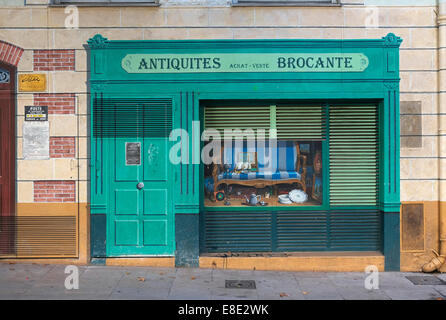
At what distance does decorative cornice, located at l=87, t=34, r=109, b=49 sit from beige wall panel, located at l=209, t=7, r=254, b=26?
1752 mm

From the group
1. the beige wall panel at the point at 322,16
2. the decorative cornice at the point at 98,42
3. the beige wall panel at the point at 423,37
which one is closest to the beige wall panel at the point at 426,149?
the beige wall panel at the point at 423,37

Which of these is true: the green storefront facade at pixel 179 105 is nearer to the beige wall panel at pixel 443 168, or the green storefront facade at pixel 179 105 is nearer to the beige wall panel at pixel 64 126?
the beige wall panel at pixel 64 126

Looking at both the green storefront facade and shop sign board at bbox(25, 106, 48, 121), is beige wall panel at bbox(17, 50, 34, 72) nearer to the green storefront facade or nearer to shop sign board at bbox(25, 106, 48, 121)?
shop sign board at bbox(25, 106, 48, 121)

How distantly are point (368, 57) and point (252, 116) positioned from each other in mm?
2126

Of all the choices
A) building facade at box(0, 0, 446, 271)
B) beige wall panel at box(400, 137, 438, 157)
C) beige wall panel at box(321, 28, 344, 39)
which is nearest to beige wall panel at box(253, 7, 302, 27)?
building facade at box(0, 0, 446, 271)

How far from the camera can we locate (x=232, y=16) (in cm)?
676

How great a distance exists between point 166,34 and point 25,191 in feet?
11.4

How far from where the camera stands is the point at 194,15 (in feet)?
22.1

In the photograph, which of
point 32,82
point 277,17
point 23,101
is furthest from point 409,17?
point 23,101

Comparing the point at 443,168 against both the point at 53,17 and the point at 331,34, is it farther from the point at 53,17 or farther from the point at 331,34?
the point at 53,17

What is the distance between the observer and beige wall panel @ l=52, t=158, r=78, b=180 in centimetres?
674

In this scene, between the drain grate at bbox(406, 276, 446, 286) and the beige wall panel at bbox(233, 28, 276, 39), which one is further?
the beige wall panel at bbox(233, 28, 276, 39)
